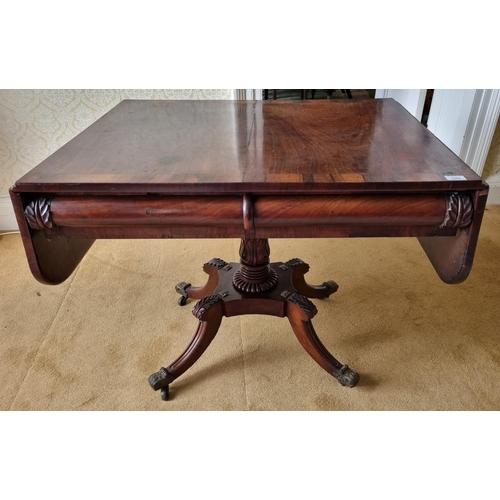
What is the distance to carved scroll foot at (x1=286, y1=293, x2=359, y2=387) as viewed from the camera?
1.20 m

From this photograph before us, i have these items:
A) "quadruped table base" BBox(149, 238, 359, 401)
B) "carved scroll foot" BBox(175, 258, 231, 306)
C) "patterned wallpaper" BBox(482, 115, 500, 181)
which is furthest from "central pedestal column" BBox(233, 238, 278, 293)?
"patterned wallpaper" BBox(482, 115, 500, 181)

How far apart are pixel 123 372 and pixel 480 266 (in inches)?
53.8

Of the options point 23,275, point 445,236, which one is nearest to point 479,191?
point 445,236

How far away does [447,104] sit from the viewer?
6.57 ft

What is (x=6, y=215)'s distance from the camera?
2.01 metres

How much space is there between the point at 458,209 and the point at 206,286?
33.8 inches

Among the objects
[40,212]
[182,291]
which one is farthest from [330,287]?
[40,212]

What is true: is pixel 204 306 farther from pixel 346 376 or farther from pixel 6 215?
pixel 6 215

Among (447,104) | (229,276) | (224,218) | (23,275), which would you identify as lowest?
(23,275)

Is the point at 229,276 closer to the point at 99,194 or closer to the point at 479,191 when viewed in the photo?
the point at 99,194

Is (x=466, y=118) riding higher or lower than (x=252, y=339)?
higher

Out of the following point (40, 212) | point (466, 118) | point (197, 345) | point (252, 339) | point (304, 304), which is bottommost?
point (252, 339)

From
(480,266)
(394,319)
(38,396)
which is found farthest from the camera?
(480,266)

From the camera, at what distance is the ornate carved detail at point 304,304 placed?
1.19 metres
